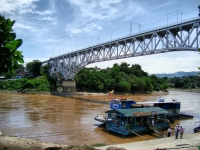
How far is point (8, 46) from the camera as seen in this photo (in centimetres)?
514

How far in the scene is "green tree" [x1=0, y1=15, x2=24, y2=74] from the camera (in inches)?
204

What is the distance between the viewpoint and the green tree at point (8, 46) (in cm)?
517

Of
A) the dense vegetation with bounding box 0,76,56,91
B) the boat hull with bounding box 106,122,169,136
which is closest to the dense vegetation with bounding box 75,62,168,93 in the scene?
the dense vegetation with bounding box 0,76,56,91

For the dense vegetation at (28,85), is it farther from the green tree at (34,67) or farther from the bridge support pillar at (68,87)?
the green tree at (34,67)

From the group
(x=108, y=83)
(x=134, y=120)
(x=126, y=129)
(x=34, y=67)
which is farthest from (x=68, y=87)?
(x=126, y=129)

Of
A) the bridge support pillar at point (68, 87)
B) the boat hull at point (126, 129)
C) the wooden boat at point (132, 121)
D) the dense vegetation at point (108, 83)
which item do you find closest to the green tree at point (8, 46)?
the wooden boat at point (132, 121)

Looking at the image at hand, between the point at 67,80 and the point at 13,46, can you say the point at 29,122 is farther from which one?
the point at 67,80

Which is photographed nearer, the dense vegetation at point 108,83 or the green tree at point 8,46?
the green tree at point 8,46

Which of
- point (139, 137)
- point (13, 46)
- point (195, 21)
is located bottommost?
point (139, 137)

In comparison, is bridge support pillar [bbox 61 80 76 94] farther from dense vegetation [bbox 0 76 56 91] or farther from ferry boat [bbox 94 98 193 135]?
ferry boat [bbox 94 98 193 135]

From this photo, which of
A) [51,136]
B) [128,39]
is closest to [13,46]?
[51,136]

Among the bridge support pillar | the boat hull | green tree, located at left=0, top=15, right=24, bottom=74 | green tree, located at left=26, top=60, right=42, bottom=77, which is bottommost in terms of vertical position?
the boat hull

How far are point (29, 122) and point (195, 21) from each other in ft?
88.1

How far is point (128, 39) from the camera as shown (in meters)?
47.8
